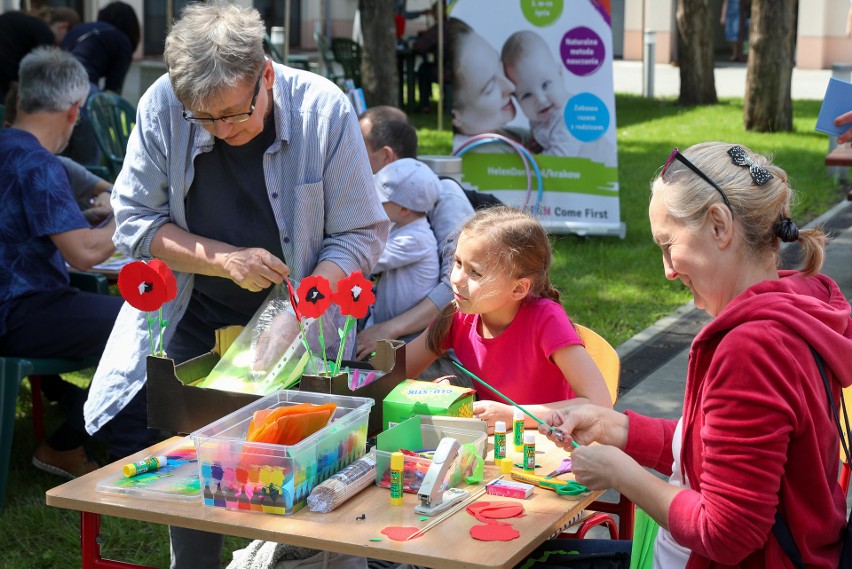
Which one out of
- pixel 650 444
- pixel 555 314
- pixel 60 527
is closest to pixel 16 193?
pixel 60 527

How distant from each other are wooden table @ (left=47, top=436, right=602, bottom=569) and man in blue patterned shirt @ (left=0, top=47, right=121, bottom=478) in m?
2.00

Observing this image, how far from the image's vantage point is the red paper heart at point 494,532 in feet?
6.73

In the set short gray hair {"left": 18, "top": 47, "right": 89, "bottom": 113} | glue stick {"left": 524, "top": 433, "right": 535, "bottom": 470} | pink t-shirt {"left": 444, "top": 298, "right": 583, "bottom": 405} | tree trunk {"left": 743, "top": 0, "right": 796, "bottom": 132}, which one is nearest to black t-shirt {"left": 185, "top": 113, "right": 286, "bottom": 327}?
pink t-shirt {"left": 444, "top": 298, "right": 583, "bottom": 405}

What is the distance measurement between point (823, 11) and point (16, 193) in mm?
21916

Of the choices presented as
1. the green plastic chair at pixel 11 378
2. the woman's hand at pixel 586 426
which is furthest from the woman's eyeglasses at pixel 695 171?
the green plastic chair at pixel 11 378

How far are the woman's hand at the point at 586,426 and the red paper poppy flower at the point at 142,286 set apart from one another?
938mm

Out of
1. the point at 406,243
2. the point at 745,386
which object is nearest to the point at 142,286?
the point at 745,386

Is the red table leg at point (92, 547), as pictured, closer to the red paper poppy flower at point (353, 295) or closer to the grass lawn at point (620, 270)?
the red paper poppy flower at point (353, 295)

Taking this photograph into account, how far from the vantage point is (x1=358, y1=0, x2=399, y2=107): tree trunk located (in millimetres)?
12672

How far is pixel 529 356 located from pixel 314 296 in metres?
0.76

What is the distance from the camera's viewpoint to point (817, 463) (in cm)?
182

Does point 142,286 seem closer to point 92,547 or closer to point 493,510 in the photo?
point 92,547

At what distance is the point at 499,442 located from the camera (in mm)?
2523

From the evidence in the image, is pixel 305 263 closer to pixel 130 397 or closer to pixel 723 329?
pixel 130 397
